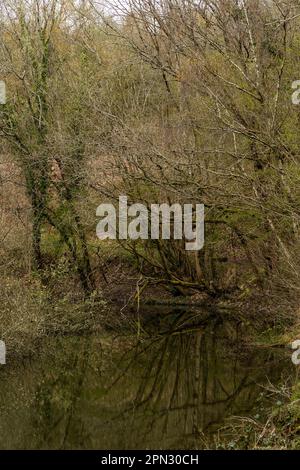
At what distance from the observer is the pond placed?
396 inches

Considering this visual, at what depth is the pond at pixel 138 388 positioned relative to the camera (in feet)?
33.0

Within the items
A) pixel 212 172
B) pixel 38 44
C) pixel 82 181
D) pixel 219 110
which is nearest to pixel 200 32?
pixel 219 110

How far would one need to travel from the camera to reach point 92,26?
18.8 metres

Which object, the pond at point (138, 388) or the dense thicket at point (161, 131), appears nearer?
the pond at point (138, 388)

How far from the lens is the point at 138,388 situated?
12547mm

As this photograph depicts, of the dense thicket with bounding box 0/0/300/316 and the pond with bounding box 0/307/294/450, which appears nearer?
the pond with bounding box 0/307/294/450

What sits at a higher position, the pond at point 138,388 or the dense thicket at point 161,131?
the dense thicket at point 161,131

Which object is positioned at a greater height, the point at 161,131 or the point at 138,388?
the point at 161,131

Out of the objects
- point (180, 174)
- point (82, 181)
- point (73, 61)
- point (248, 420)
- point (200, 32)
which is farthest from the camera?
point (73, 61)

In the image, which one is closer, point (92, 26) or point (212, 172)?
point (212, 172)

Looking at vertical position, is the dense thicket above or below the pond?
above

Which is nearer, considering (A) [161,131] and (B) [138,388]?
(B) [138,388]

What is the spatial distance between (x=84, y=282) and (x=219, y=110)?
697cm

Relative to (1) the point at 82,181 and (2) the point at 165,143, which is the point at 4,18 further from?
A: (2) the point at 165,143
